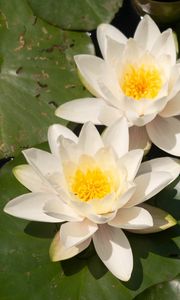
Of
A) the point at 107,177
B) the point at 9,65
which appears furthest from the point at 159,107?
the point at 9,65

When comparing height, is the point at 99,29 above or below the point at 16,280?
above

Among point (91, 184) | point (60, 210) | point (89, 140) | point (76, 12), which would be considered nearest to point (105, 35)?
point (76, 12)

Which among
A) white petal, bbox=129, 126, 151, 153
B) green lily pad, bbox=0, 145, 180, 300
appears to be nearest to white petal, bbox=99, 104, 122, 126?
white petal, bbox=129, 126, 151, 153

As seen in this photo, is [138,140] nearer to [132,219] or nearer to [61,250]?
[132,219]

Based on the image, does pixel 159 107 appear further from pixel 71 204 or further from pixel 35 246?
pixel 35 246

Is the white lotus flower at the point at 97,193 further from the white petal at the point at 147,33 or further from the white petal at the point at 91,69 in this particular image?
the white petal at the point at 147,33
